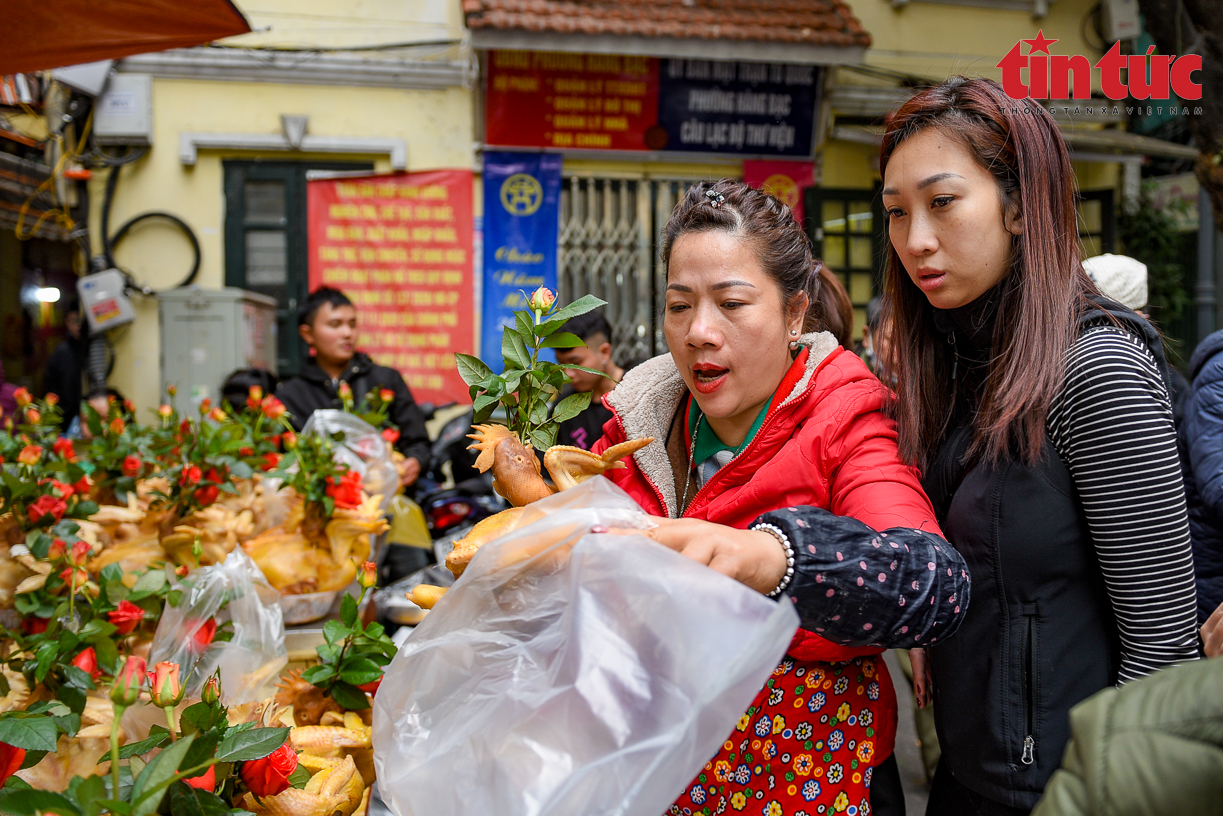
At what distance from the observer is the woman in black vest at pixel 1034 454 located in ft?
3.71

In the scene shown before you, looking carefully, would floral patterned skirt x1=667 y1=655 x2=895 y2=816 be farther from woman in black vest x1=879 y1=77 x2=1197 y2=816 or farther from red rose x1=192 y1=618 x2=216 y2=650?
red rose x1=192 y1=618 x2=216 y2=650

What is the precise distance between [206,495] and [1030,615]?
1.93m

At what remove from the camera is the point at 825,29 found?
5.85 m

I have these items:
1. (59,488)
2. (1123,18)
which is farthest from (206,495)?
(1123,18)

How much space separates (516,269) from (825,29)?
2.87 metres

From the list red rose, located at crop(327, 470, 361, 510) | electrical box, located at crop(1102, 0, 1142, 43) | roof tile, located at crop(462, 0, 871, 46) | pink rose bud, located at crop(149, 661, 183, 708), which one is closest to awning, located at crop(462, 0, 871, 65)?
roof tile, located at crop(462, 0, 871, 46)

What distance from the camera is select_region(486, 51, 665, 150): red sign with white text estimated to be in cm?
614

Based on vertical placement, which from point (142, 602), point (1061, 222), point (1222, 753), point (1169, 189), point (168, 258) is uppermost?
point (1169, 189)

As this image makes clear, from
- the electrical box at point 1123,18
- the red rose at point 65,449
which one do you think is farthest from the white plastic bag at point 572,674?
the electrical box at point 1123,18

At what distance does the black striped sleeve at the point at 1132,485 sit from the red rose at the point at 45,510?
2.06 metres

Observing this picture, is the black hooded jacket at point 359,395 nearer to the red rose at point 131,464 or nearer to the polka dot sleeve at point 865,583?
the red rose at point 131,464

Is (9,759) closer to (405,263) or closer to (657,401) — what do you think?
(657,401)

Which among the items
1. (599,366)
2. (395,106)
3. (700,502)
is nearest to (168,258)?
(395,106)

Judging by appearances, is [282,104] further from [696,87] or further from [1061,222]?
[1061,222]
